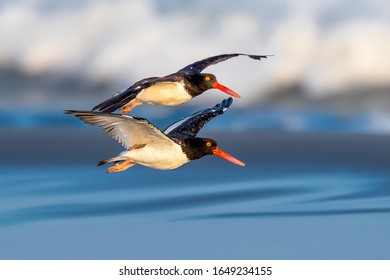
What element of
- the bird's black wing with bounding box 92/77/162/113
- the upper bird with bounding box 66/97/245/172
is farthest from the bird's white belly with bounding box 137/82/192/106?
the upper bird with bounding box 66/97/245/172

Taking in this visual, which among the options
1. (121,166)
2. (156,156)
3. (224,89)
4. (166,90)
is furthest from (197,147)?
(224,89)

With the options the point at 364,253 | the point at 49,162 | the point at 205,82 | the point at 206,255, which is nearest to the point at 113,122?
the point at 205,82

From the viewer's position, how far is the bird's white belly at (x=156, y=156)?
63.7 feet

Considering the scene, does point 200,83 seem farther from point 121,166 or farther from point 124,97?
point 121,166

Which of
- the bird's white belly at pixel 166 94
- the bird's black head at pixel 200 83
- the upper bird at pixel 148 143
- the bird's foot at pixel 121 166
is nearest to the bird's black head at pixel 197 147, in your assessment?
the upper bird at pixel 148 143

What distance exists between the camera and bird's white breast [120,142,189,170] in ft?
63.7

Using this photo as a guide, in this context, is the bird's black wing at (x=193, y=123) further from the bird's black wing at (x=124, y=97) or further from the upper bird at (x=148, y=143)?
the bird's black wing at (x=124, y=97)

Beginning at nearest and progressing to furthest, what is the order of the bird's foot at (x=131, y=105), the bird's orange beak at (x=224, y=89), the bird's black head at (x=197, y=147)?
the bird's black head at (x=197, y=147)
the bird's foot at (x=131, y=105)
the bird's orange beak at (x=224, y=89)

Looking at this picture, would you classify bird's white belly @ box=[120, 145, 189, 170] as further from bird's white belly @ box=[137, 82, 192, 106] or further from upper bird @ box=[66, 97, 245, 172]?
bird's white belly @ box=[137, 82, 192, 106]

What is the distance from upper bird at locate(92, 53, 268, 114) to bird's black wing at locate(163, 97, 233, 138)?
0.43 meters

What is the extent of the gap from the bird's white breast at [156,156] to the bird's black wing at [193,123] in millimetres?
895

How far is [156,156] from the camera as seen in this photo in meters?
19.4

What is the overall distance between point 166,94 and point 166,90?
79mm

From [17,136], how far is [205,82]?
47.4 metres
